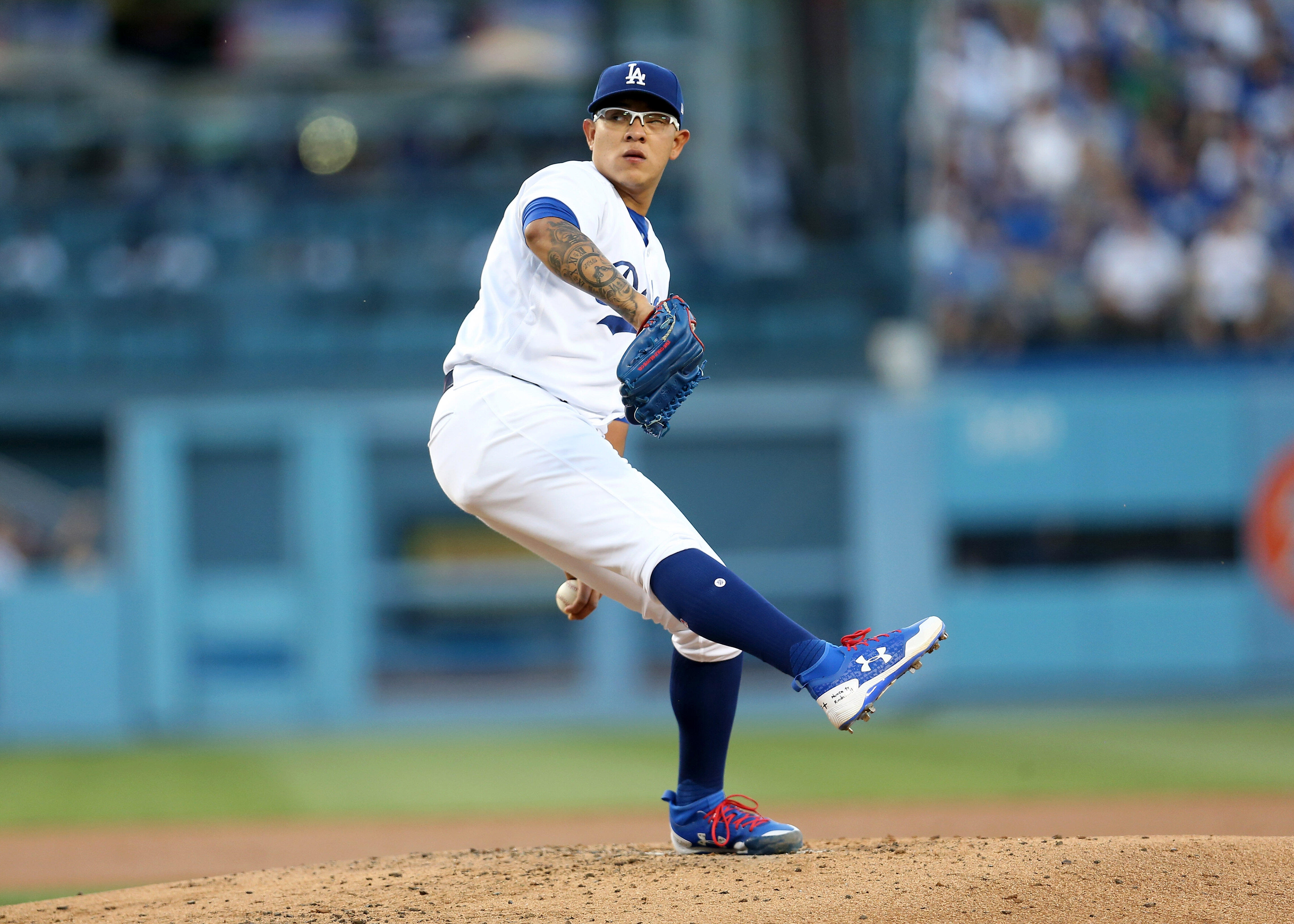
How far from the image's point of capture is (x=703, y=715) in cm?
362

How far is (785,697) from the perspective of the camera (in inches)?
425

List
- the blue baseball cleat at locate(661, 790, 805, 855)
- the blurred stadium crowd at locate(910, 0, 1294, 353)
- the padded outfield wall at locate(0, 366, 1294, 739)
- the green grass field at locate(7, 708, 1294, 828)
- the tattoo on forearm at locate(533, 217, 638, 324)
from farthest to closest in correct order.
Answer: the blurred stadium crowd at locate(910, 0, 1294, 353)
the padded outfield wall at locate(0, 366, 1294, 739)
the green grass field at locate(7, 708, 1294, 828)
the blue baseball cleat at locate(661, 790, 805, 855)
the tattoo on forearm at locate(533, 217, 638, 324)

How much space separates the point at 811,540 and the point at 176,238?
5.45 meters

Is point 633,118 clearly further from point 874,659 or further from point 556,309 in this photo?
point 874,659

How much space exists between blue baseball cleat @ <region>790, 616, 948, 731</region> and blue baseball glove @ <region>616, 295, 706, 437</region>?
591 millimetres

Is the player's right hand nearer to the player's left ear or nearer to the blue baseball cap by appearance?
the player's left ear

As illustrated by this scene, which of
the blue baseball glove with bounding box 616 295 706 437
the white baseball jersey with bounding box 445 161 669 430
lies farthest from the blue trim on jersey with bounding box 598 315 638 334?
the blue baseball glove with bounding box 616 295 706 437

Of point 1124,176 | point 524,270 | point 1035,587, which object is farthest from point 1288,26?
point 524,270

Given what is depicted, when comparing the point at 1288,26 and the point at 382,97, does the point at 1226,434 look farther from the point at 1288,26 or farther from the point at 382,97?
the point at 382,97

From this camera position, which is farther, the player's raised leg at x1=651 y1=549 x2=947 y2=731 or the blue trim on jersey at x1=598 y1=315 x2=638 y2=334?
the blue trim on jersey at x1=598 y1=315 x2=638 y2=334

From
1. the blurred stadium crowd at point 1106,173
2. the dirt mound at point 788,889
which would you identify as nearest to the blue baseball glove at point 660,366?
the dirt mound at point 788,889

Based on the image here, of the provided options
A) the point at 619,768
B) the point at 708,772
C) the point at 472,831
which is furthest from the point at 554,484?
the point at 619,768

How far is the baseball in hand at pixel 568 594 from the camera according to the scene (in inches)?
142

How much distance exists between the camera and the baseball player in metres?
3.03
